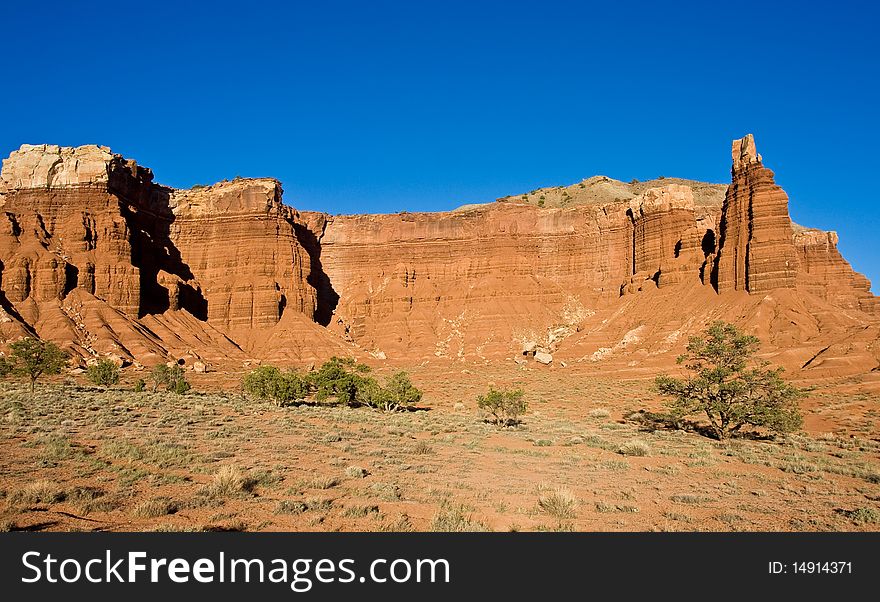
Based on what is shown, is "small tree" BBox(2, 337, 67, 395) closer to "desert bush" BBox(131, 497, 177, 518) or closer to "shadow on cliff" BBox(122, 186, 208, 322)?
"desert bush" BBox(131, 497, 177, 518)

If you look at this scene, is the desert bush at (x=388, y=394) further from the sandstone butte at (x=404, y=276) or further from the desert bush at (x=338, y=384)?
the sandstone butte at (x=404, y=276)

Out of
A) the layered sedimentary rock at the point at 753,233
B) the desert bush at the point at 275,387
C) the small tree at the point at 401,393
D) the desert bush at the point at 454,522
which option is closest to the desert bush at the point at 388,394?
the small tree at the point at 401,393

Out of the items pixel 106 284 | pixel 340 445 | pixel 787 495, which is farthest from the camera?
pixel 106 284

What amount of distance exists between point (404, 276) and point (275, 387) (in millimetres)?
61493

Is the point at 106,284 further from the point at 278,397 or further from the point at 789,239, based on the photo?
the point at 789,239

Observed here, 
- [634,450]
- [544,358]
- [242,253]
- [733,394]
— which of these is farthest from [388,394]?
[242,253]

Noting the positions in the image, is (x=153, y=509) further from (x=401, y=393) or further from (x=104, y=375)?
(x=104, y=375)

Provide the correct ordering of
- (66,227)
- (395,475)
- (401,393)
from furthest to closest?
(66,227), (401,393), (395,475)

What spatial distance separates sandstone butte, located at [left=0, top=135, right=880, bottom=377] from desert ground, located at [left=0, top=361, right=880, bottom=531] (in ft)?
103

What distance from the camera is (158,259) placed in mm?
85125

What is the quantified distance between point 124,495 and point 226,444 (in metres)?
6.60

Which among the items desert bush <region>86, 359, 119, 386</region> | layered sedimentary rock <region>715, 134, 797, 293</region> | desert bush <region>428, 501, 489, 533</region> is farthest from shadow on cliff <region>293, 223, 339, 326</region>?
desert bush <region>428, 501, 489, 533</region>
